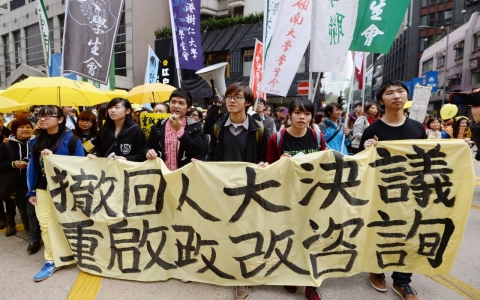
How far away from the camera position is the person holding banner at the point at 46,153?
3.01m

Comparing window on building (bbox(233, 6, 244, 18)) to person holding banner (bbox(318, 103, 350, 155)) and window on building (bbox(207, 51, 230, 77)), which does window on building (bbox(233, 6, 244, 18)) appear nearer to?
window on building (bbox(207, 51, 230, 77))

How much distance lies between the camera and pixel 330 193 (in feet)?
8.46

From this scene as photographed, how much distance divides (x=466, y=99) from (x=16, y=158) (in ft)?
18.4

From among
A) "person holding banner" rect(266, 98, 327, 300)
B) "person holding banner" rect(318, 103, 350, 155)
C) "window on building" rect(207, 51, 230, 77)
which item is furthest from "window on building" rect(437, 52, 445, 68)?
"person holding banner" rect(266, 98, 327, 300)

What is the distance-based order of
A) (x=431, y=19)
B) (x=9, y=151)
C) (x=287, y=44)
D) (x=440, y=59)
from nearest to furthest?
1. (x=9, y=151)
2. (x=287, y=44)
3. (x=440, y=59)
4. (x=431, y=19)

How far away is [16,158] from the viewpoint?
3.60 metres

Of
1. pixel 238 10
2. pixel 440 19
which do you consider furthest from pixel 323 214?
pixel 440 19

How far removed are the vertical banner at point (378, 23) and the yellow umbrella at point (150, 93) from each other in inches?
184

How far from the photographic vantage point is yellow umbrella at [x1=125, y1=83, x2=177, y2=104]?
714cm

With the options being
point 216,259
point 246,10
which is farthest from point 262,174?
point 246,10

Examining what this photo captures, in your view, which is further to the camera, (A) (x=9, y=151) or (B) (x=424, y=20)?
(B) (x=424, y=20)

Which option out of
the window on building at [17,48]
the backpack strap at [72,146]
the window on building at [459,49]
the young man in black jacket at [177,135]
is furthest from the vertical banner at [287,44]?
the window on building at [459,49]

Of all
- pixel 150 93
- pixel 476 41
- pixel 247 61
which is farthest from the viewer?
pixel 476 41

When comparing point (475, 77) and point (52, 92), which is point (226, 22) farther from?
point (475, 77)
